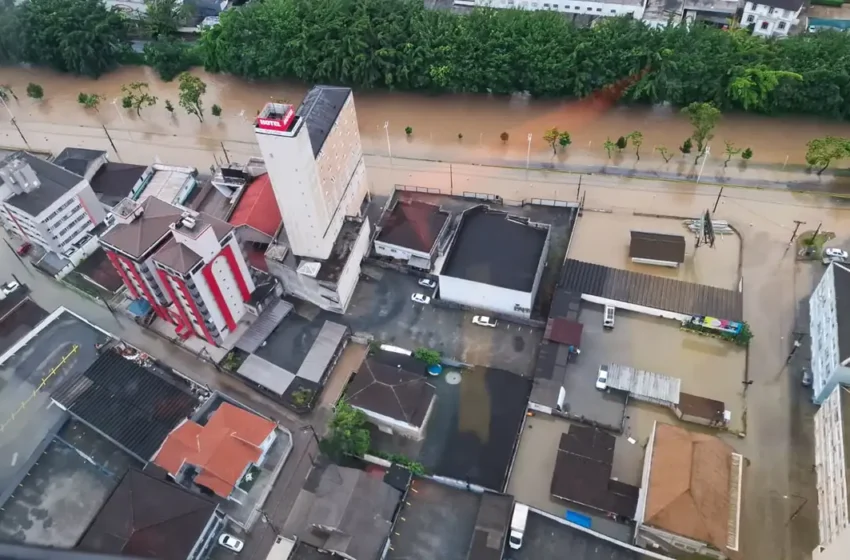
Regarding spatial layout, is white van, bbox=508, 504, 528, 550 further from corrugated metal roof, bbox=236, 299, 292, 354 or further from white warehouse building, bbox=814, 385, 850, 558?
corrugated metal roof, bbox=236, 299, 292, 354

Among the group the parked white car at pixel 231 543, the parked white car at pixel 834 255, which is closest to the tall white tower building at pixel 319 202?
the parked white car at pixel 231 543

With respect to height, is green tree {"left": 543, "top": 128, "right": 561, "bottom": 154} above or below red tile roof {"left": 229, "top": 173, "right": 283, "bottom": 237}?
above

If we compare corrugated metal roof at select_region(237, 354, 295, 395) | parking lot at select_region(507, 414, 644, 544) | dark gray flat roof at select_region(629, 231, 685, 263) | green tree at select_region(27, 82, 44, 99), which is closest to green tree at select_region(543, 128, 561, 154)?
dark gray flat roof at select_region(629, 231, 685, 263)

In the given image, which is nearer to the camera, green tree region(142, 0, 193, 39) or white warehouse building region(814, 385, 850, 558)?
white warehouse building region(814, 385, 850, 558)

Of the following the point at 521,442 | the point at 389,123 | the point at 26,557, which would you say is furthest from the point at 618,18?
the point at 26,557

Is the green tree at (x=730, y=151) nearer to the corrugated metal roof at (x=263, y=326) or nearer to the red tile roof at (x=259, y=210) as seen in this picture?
the red tile roof at (x=259, y=210)

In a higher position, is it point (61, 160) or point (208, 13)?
point (208, 13)

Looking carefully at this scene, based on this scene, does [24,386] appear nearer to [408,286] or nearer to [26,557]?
[26,557]
